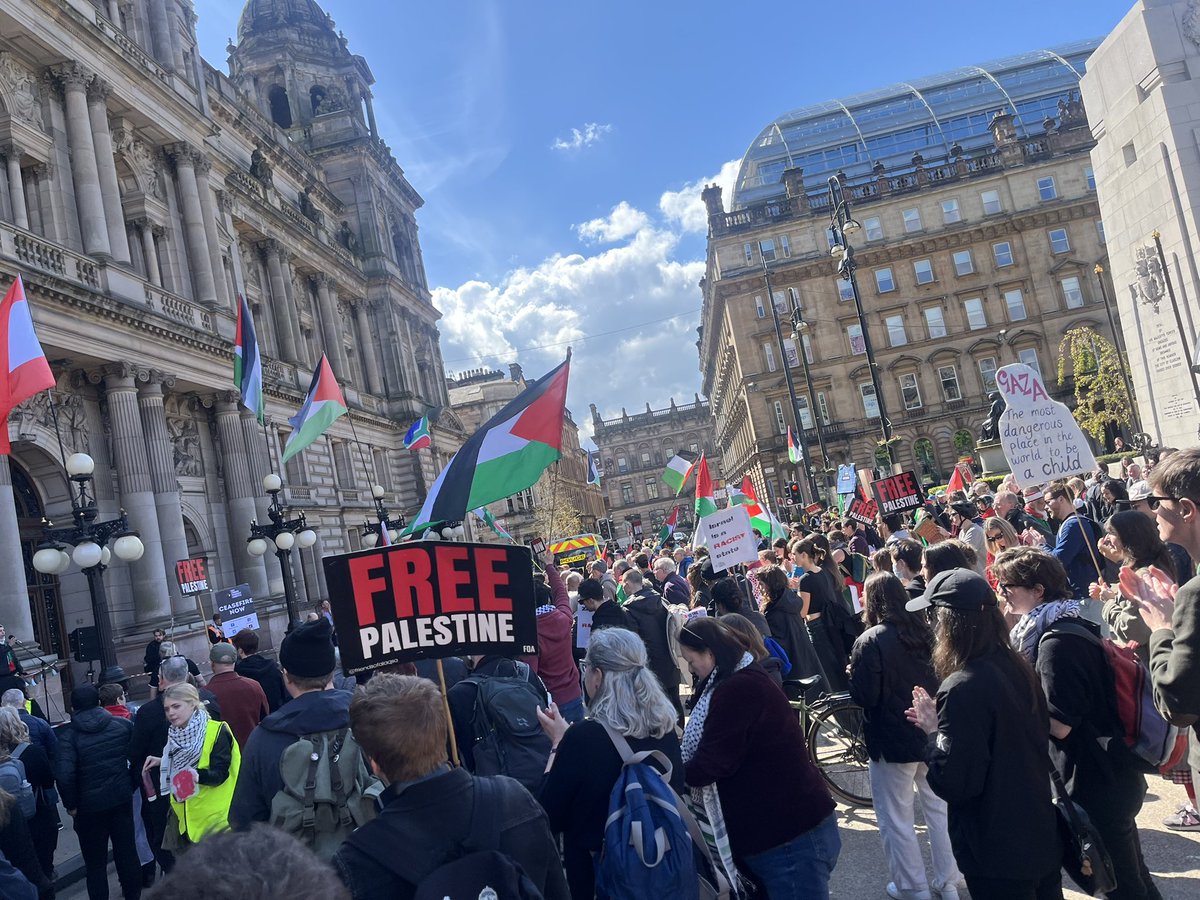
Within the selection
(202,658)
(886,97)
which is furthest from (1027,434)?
(886,97)

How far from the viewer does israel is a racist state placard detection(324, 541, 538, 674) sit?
4.20 m

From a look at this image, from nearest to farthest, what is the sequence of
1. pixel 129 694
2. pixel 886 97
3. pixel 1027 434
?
pixel 1027 434, pixel 129 694, pixel 886 97

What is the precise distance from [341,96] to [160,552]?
33.4 m

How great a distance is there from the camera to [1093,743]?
12.4 feet

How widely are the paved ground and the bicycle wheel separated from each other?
188 millimetres

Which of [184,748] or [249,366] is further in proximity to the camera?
[249,366]

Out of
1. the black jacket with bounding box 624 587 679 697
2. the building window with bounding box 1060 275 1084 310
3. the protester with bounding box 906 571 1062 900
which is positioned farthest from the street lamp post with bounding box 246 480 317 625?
the building window with bounding box 1060 275 1084 310

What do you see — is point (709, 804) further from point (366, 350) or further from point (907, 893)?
point (366, 350)

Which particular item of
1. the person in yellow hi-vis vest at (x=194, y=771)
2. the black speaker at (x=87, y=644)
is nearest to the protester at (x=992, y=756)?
the person in yellow hi-vis vest at (x=194, y=771)

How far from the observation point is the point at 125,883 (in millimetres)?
7141

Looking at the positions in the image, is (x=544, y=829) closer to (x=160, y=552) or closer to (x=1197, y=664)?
(x=1197, y=664)

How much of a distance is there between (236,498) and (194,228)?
7483 millimetres

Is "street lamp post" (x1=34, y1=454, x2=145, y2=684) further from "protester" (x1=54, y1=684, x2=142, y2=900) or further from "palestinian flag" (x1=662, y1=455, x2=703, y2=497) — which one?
"palestinian flag" (x1=662, y1=455, x2=703, y2=497)

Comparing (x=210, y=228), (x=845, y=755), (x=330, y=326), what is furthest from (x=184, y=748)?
(x=330, y=326)
